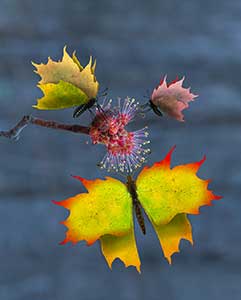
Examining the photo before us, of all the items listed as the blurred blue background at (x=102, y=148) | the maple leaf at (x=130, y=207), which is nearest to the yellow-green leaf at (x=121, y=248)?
the maple leaf at (x=130, y=207)

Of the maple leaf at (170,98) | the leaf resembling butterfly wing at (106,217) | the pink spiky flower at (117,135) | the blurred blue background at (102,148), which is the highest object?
the blurred blue background at (102,148)

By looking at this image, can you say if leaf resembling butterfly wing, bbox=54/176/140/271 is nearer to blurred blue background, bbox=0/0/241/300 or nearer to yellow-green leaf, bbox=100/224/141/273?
yellow-green leaf, bbox=100/224/141/273

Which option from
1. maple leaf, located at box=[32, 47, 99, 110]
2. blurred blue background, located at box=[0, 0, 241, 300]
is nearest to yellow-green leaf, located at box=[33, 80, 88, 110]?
maple leaf, located at box=[32, 47, 99, 110]

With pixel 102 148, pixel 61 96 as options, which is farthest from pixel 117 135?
pixel 102 148

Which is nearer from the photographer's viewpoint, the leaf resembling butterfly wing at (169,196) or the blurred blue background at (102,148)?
the leaf resembling butterfly wing at (169,196)

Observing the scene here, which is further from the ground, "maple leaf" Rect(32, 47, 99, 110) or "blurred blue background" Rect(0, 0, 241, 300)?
"blurred blue background" Rect(0, 0, 241, 300)

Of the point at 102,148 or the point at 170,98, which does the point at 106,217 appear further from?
the point at 102,148

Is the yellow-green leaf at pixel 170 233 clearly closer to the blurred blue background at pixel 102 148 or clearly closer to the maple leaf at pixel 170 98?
the maple leaf at pixel 170 98
